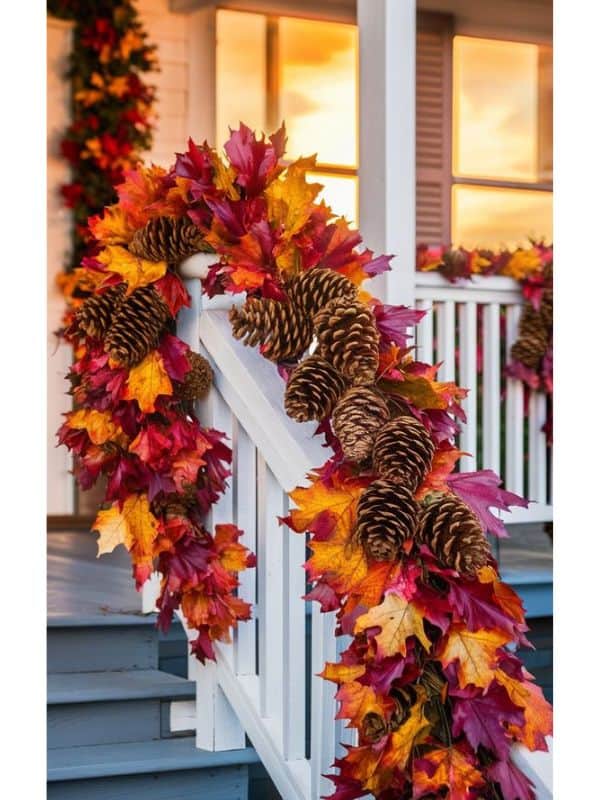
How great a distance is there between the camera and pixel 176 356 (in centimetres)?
215

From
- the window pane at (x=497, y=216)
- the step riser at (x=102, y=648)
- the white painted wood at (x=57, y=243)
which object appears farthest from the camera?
the window pane at (x=497, y=216)

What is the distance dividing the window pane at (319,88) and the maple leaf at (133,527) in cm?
362

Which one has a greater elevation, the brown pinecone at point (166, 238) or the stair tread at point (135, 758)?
the brown pinecone at point (166, 238)

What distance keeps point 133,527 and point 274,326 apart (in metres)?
0.53

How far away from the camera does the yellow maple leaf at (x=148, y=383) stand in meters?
2.10

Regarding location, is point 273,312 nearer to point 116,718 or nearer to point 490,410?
point 116,718

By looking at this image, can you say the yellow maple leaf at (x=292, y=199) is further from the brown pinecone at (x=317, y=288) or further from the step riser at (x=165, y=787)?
the step riser at (x=165, y=787)

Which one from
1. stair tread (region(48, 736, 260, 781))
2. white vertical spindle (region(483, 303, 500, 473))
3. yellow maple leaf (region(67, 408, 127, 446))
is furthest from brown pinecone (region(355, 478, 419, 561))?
white vertical spindle (region(483, 303, 500, 473))

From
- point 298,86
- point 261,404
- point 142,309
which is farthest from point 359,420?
point 298,86

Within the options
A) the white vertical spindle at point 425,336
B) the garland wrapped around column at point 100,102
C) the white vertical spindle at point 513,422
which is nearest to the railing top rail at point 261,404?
the white vertical spindle at point 425,336

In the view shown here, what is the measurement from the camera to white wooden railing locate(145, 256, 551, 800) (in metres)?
1.91

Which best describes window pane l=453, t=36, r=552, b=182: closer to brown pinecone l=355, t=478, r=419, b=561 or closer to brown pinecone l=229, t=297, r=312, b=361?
brown pinecone l=229, t=297, r=312, b=361
